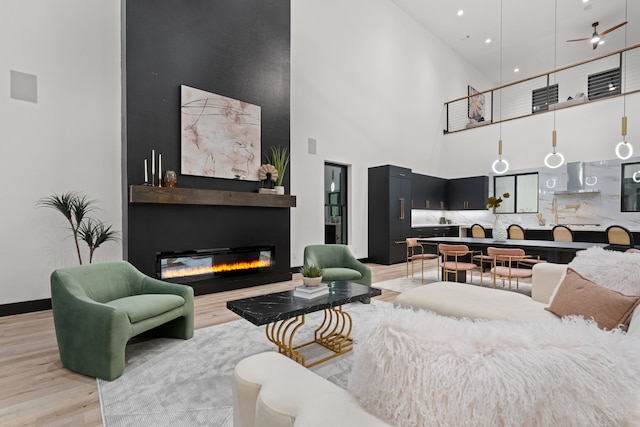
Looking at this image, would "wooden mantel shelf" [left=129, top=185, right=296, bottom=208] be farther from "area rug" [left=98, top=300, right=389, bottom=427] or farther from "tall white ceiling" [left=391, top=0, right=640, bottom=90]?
"tall white ceiling" [left=391, top=0, right=640, bottom=90]

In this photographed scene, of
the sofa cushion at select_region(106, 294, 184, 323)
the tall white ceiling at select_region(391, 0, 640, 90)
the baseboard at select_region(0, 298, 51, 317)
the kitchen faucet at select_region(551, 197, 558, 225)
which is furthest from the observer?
the tall white ceiling at select_region(391, 0, 640, 90)

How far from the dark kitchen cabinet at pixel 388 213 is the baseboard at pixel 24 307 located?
246 inches

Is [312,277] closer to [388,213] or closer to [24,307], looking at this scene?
[24,307]

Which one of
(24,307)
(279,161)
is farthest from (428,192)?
(24,307)

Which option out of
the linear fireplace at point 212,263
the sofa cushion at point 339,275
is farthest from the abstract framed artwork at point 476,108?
the sofa cushion at point 339,275

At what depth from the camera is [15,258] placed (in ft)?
12.5

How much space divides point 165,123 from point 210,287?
250cm

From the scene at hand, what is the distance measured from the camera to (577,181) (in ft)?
25.5

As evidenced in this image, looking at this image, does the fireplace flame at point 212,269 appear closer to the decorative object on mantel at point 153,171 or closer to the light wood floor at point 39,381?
the light wood floor at point 39,381

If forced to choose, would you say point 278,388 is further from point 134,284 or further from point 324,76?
point 324,76

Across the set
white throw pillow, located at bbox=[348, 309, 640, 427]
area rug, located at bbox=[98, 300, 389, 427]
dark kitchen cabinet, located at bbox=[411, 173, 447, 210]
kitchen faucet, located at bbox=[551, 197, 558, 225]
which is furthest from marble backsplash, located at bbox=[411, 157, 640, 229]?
white throw pillow, located at bbox=[348, 309, 640, 427]

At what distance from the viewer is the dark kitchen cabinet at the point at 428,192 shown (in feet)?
29.7

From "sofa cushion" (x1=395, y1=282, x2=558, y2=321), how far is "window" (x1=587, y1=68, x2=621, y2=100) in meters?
9.78

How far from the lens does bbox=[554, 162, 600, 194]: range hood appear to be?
763cm
